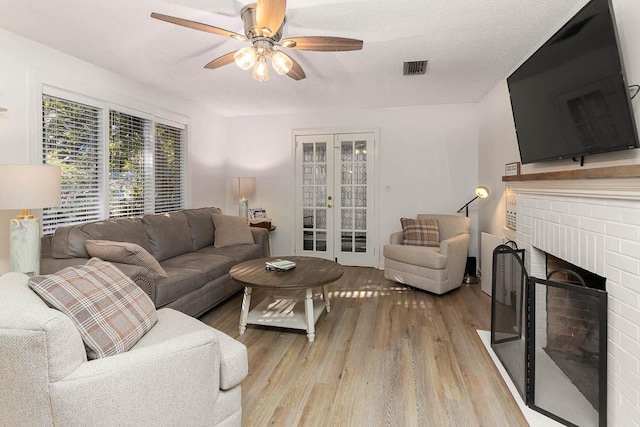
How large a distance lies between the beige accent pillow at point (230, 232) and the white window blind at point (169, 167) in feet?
2.18

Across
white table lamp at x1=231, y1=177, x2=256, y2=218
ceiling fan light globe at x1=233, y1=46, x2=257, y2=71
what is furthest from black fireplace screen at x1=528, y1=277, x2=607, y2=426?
white table lamp at x1=231, y1=177, x2=256, y2=218

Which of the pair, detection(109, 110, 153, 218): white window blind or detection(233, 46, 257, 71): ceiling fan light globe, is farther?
detection(109, 110, 153, 218): white window blind

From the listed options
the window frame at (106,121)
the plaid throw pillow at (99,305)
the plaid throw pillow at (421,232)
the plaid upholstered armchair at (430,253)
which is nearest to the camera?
the plaid throw pillow at (99,305)

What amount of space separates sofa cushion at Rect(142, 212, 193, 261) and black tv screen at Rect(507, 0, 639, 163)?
11.2ft

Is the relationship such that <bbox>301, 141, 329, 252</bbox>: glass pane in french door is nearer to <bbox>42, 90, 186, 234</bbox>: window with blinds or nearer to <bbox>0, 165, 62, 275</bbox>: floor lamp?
<bbox>42, 90, 186, 234</bbox>: window with blinds

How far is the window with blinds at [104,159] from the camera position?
10.2 ft

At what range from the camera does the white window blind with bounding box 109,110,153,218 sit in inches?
144

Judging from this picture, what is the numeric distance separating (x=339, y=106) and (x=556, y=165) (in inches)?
121

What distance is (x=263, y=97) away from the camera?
179 inches

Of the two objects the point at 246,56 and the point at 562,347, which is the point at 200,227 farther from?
the point at 562,347

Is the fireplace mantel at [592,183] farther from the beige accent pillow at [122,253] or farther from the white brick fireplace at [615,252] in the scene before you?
the beige accent pillow at [122,253]

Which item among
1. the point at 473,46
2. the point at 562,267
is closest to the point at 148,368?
the point at 562,267

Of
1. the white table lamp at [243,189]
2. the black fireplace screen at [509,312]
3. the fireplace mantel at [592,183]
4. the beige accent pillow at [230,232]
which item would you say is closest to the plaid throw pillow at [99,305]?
the black fireplace screen at [509,312]

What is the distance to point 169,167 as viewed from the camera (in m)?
4.55
